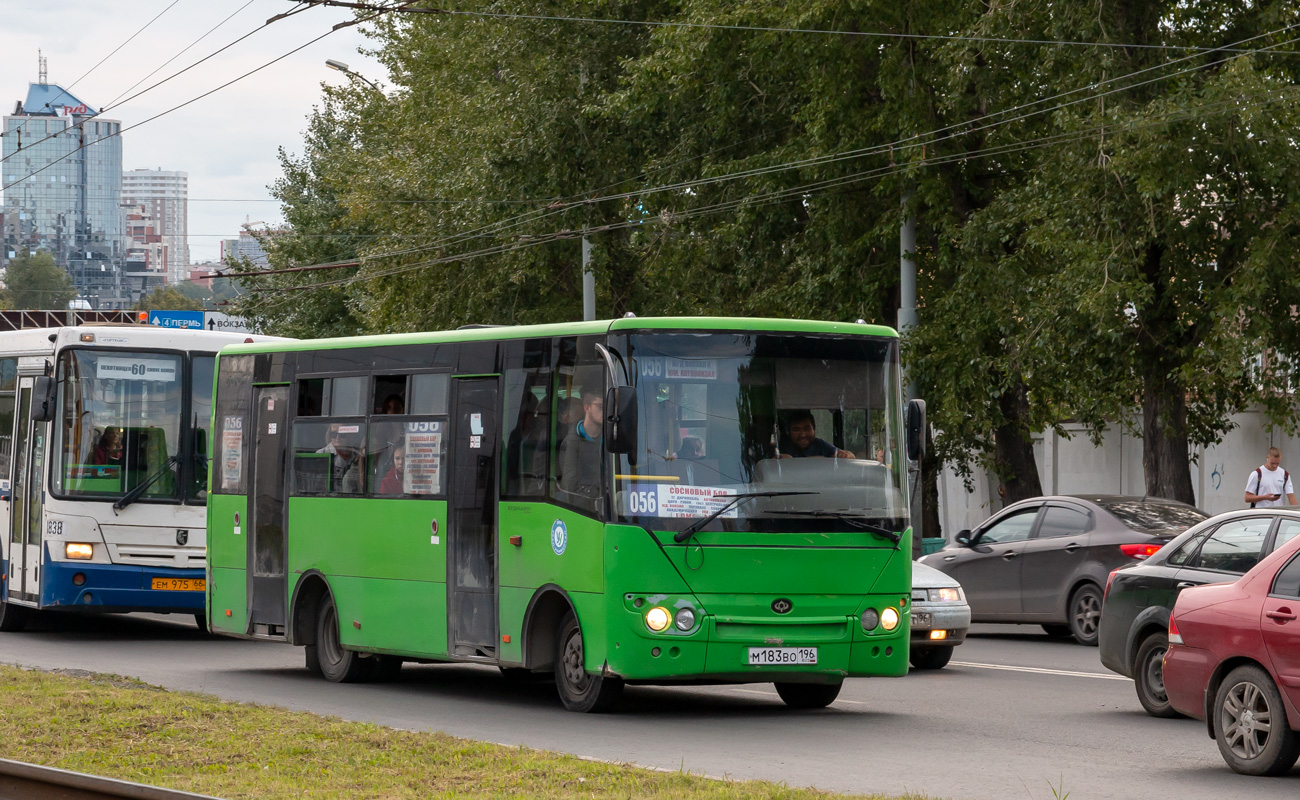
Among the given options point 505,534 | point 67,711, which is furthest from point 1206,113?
point 67,711

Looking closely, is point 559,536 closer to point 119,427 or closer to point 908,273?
point 119,427

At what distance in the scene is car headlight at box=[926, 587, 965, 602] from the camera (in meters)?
15.6

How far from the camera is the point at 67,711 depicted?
445 inches

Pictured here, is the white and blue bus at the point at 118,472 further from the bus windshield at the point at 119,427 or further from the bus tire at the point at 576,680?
the bus tire at the point at 576,680

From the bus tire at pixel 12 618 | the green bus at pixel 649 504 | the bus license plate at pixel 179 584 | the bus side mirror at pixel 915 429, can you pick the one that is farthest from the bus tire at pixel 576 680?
the bus tire at pixel 12 618

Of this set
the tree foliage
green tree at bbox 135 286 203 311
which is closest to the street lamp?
the tree foliage

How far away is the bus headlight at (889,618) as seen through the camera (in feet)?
40.1

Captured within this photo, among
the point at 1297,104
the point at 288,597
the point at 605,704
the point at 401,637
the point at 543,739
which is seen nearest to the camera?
the point at 543,739

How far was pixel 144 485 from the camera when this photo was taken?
18344mm

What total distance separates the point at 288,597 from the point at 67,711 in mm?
4095

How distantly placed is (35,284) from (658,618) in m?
159

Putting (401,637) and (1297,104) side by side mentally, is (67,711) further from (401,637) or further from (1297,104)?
(1297,104)

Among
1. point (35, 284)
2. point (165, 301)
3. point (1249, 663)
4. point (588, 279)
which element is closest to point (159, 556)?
point (1249, 663)

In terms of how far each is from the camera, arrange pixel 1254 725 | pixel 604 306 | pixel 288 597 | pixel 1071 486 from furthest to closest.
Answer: pixel 604 306 → pixel 1071 486 → pixel 288 597 → pixel 1254 725
